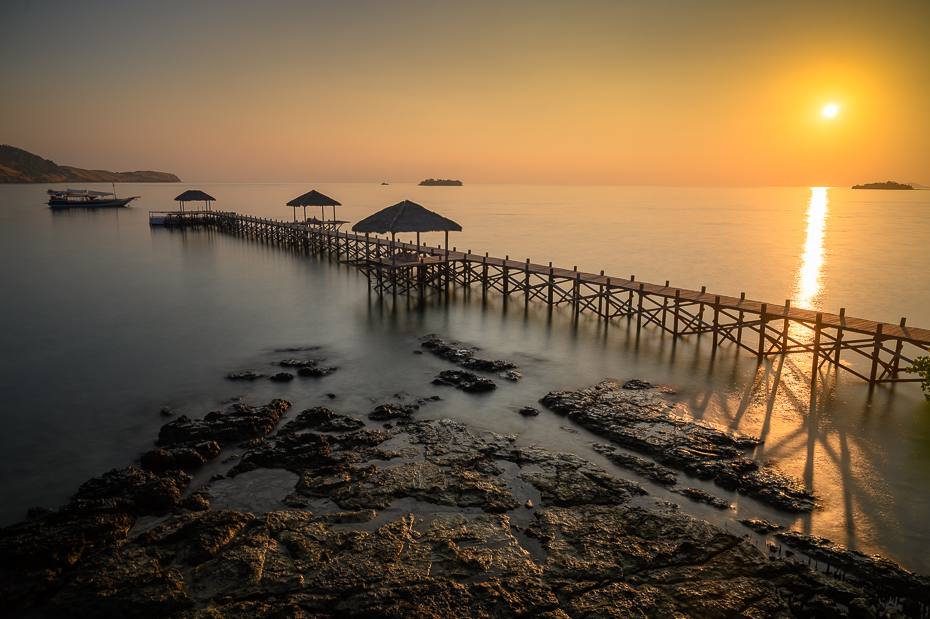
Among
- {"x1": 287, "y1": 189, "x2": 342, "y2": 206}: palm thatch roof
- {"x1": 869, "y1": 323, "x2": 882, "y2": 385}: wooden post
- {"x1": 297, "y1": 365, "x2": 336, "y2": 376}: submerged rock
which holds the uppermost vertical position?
{"x1": 287, "y1": 189, "x2": 342, "y2": 206}: palm thatch roof

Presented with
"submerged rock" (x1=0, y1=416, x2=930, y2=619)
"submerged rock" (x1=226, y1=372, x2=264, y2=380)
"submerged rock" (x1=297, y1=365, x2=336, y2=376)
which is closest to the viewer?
"submerged rock" (x1=0, y1=416, x2=930, y2=619)

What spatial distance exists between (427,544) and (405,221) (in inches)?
608

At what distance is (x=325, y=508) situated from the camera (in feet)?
22.9

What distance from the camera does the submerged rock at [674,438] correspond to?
294 inches

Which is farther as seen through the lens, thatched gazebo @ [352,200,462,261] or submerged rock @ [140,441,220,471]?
thatched gazebo @ [352,200,462,261]

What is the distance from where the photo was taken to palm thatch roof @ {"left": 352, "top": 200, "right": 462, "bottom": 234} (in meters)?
20.1

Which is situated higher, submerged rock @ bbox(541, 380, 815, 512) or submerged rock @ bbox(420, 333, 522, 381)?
submerged rock @ bbox(420, 333, 522, 381)

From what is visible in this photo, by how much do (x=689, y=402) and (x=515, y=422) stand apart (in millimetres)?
3721

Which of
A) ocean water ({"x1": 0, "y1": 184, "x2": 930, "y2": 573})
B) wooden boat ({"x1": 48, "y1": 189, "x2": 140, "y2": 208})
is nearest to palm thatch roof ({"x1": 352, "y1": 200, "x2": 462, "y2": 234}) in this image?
ocean water ({"x1": 0, "y1": 184, "x2": 930, "y2": 573})

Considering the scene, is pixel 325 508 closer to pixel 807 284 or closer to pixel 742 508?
pixel 742 508

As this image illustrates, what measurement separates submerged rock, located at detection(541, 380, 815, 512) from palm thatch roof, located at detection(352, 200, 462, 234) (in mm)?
11010

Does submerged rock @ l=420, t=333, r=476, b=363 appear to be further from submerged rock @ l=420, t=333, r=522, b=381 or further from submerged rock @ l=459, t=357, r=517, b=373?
submerged rock @ l=459, t=357, r=517, b=373

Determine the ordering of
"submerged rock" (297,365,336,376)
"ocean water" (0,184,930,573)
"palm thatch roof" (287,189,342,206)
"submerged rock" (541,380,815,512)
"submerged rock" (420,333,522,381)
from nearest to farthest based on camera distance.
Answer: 1. "submerged rock" (541,380,815,512)
2. "ocean water" (0,184,930,573)
3. "submerged rock" (297,365,336,376)
4. "submerged rock" (420,333,522,381)
5. "palm thatch roof" (287,189,342,206)

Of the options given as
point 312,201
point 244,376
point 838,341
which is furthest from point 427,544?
point 312,201
